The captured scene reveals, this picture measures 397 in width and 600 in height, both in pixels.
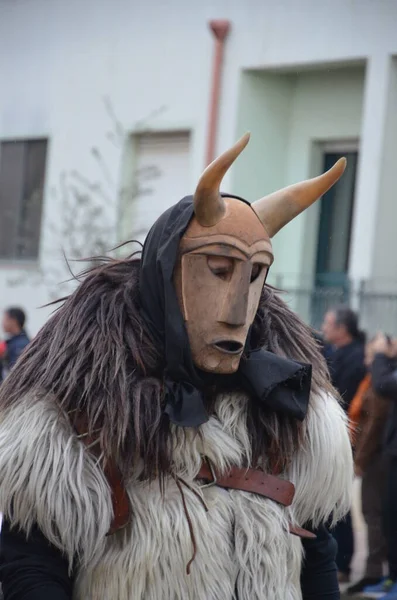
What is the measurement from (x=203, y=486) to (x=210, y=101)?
9907 mm

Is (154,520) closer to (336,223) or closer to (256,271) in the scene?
(256,271)

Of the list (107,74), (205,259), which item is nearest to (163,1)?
(107,74)

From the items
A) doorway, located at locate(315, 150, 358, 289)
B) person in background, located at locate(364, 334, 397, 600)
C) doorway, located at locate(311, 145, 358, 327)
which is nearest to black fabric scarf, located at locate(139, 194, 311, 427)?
person in background, located at locate(364, 334, 397, 600)

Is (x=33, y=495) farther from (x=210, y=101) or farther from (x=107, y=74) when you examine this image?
(x=107, y=74)

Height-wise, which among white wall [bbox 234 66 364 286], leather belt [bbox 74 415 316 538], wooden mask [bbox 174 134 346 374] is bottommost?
leather belt [bbox 74 415 316 538]

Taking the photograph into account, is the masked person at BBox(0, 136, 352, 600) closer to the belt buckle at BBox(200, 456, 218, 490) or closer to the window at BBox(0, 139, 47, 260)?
the belt buckle at BBox(200, 456, 218, 490)

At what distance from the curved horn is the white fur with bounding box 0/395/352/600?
0.45 metres

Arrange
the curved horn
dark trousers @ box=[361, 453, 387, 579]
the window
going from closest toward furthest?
the curved horn
dark trousers @ box=[361, 453, 387, 579]
the window

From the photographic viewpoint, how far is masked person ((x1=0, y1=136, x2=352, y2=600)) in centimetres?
241

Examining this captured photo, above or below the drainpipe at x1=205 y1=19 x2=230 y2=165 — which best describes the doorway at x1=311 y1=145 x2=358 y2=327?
below

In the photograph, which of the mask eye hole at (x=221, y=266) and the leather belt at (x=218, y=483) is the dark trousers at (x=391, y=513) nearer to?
the leather belt at (x=218, y=483)

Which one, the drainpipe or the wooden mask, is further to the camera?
the drainpipe

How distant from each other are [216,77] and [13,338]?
4979 millimetres

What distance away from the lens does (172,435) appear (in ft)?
8.20
